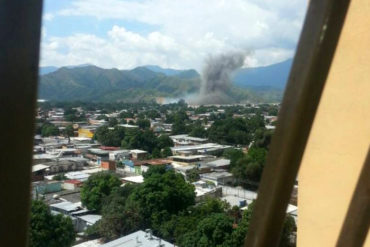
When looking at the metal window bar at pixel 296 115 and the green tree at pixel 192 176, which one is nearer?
the metal window bar at pixel 296 115

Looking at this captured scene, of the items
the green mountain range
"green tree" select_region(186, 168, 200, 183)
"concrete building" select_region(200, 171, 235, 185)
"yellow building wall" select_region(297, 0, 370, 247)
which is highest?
"yellow building wall" select_region(297, 0, 370, 247)

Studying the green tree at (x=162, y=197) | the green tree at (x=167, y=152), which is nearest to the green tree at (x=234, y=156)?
the green tree at (x=167, y=152)

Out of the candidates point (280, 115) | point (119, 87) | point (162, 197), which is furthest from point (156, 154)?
point (119, 87)

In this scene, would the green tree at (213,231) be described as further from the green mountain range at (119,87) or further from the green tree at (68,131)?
the green mountain range at (119,87)

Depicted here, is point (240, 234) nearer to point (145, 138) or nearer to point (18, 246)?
point (18, 246)

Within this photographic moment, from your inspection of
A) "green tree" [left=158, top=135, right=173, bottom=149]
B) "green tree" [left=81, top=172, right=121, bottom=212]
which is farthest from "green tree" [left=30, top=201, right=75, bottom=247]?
"green tree" [left=158, top=135, right=173, bottom=149]

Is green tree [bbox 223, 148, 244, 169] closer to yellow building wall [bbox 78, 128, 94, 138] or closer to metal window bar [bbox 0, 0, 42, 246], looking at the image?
yellow building wall [bbox 78, 128, 94, 138]
